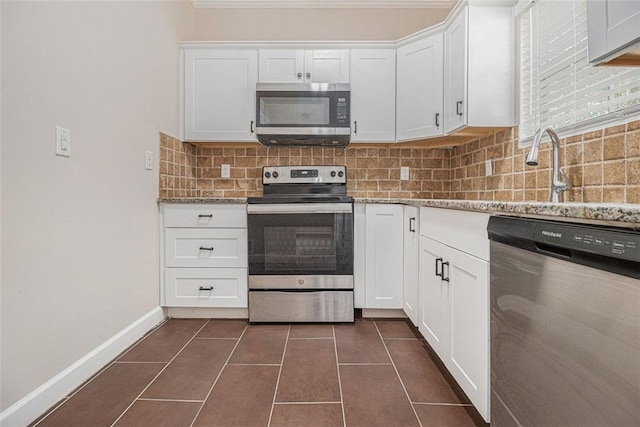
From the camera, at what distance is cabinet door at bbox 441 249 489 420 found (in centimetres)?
119

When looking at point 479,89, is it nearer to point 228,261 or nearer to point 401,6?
point 401,6

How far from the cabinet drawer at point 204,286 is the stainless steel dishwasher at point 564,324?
1.70 m

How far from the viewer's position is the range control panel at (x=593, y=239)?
2.03 feet

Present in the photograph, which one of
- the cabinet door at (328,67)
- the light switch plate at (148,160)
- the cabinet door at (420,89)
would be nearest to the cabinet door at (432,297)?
the cabinet door at (420,89)

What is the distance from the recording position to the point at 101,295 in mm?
1752

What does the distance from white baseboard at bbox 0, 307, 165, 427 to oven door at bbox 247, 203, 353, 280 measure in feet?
2.55

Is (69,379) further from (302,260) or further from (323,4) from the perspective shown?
(323,4)

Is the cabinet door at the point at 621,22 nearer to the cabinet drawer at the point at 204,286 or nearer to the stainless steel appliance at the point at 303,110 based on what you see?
the stainless steel appliance at the point at 303,110

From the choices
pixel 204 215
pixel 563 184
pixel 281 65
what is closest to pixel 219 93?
pixel 281 65

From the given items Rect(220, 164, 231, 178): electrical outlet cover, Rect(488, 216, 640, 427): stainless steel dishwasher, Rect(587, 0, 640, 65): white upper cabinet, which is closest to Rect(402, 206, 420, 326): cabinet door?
Rect(488, 216, 640, 427): stainless steel dishwasher

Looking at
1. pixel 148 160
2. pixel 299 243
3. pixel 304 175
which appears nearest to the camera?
pixel 148 160

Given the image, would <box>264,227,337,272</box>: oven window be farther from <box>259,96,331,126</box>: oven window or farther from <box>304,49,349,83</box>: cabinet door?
<box>304,49,349,83</box>: cabinet door

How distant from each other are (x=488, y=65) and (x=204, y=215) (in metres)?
2.04

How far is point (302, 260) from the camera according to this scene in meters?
2.38
